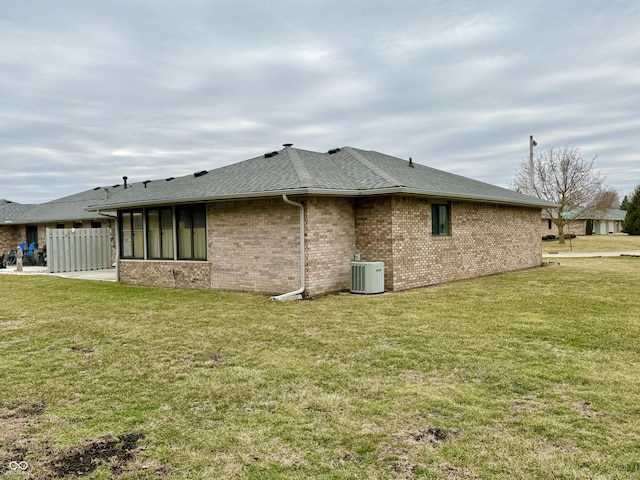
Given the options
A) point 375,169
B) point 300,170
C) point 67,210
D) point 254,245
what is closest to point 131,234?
point 254,245

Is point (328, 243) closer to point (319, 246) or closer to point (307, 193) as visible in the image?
point (319, 246)

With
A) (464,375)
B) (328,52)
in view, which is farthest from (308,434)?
(328,52)

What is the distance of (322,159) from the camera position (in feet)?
49.2

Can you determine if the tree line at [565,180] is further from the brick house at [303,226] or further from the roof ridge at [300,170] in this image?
the roof ridge at [300,170]

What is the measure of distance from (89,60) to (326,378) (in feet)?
47.4

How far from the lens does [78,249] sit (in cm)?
2038

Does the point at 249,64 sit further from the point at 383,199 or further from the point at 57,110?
the point at 57,110

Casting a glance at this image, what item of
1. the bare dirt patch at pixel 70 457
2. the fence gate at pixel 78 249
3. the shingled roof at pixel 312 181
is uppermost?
the shingled roof at pixel 312 181

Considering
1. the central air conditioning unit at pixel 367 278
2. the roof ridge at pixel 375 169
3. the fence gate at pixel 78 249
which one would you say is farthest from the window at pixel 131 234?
the central air conditioning unit at pixel 367 278

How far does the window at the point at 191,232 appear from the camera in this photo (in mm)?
13492

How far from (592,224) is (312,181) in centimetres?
5325

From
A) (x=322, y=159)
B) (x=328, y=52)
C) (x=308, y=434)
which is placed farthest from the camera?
(x=328, y=52)

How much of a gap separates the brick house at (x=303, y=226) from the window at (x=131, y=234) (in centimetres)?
3

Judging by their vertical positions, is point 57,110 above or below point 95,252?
above
